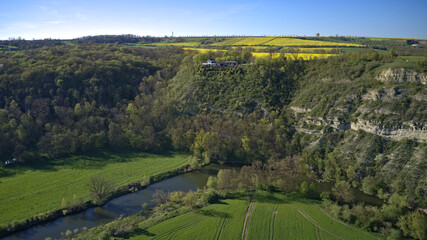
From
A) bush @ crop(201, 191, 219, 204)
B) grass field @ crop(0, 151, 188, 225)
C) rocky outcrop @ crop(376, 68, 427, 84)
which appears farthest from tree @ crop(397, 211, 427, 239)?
grass field @ crop(0, 151, 188, 225)

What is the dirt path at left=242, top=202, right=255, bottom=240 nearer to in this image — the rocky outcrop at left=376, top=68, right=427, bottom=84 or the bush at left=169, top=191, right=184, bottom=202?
the bush at left=169, top=191, right=184, bottom=202

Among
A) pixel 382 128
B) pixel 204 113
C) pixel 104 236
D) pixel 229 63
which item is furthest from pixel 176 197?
pixel 229 63

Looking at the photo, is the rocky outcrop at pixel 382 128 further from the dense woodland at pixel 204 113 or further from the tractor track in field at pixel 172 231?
the tractor track in field at pixel 172 231

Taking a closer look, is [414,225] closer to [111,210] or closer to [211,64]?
[111,210]

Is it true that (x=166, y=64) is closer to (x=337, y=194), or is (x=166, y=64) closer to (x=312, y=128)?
(x=312, y=128)

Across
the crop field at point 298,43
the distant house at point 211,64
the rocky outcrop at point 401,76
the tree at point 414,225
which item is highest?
→ the crop field at point 298,43

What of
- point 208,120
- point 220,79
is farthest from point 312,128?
point 220,79

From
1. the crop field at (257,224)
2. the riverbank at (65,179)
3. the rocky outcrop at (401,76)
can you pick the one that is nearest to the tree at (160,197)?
the riverbank at (65,179)
